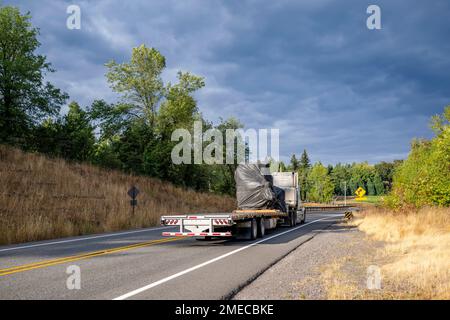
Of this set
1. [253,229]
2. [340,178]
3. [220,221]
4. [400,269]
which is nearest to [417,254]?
[400,269]

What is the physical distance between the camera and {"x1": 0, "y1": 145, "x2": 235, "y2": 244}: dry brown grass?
53.0ft

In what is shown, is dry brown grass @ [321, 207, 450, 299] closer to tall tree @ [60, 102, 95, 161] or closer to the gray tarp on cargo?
the gray tarp on cargo

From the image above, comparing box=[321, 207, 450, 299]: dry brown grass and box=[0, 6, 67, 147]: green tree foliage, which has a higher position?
box=[0, 6, 67, 147]: green tree foliage

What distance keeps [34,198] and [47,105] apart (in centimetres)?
1826

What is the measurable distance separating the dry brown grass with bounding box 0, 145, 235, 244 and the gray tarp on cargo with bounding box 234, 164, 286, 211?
261 inches

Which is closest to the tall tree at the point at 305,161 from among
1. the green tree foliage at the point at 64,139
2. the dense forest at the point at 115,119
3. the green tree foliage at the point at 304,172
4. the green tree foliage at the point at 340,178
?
the green tree foliage at the point at 304,172

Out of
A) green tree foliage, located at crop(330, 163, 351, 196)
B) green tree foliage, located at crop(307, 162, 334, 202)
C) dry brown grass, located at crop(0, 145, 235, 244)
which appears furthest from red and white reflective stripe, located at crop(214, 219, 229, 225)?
green tree foliage, located at crop(330, 163, 351, 196)

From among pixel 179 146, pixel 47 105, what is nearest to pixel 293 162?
pixel 179 146

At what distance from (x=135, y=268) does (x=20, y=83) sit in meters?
29.8

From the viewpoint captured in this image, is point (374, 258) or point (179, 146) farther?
point (179, 146)

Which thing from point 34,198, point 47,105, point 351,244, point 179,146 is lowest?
point 351,244

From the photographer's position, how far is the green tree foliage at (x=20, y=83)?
104 ft
